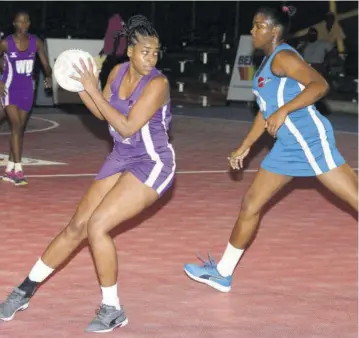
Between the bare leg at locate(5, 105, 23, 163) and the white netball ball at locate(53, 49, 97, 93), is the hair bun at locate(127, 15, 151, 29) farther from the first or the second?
the bare leg at locate(5, 105, 23, 163)

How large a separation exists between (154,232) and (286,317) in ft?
9.91

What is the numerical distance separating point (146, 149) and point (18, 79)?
598 centimetres

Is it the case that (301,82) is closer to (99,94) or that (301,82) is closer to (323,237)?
(99,94)

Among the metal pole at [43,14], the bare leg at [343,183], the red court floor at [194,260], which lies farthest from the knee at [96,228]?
the metal pole at [43,14]

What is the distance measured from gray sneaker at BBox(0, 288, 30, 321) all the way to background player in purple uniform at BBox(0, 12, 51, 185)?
5.71 m

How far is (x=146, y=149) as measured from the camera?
6.53 metres

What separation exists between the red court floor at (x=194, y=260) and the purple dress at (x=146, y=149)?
3.01ft

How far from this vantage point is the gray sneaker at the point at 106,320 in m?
6.37

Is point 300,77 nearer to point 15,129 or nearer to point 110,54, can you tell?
point 15,129

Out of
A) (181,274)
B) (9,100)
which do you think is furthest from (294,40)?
(181,274)

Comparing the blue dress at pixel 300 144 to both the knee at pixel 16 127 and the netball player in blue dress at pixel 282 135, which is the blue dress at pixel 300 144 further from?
the knee at pixel 16 127

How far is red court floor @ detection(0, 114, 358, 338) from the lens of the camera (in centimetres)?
664

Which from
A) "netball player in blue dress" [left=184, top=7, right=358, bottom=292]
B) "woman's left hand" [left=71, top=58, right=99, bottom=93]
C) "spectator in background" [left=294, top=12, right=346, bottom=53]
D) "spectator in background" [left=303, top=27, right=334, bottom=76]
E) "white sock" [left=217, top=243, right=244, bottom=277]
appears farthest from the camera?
"spectator in background" [left=294, top=12, right=346, bottom=53]

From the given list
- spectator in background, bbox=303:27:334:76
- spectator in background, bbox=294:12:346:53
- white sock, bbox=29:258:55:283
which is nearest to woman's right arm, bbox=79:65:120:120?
white sock, bbox=29:258:55:283
